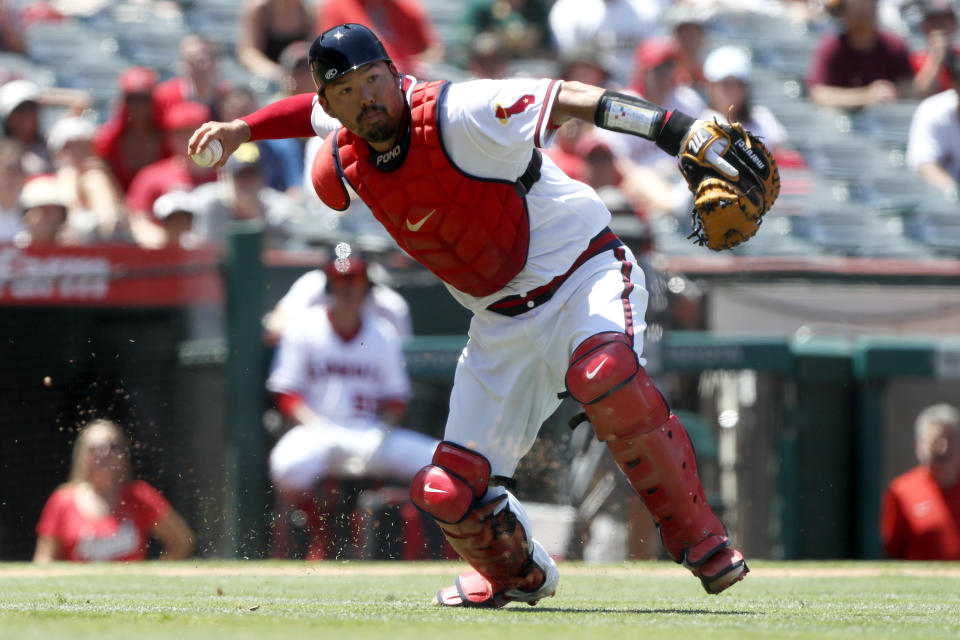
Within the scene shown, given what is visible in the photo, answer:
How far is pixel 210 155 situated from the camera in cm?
398

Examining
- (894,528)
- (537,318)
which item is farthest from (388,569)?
(894,528)

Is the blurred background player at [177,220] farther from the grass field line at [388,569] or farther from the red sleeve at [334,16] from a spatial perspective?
the red sleeve at [334,16]

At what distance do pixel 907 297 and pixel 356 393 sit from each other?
120 inches

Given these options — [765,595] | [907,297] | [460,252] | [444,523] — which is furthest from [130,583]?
[907,297]

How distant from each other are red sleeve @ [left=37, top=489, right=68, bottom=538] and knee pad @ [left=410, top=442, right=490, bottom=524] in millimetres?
2976

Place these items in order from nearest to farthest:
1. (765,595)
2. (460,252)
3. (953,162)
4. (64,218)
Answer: (460,252) < (765,595) < (64,218) < (953,162)

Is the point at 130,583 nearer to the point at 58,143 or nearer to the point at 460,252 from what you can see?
the point at 460,252

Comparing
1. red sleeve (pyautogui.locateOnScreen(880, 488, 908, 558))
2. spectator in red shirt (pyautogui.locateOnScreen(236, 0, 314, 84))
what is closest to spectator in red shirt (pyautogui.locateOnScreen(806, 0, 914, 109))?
spectator in red shirt (pyautogui.locateOnScreen(236, 0, 314, 84))

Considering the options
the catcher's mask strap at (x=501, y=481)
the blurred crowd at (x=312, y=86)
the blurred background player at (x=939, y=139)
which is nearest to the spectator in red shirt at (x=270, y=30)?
the blurred crowd at (x=312, y=86)

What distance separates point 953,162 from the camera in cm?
893

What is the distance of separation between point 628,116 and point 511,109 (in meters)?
0.32

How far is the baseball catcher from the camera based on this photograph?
3734 millimetres

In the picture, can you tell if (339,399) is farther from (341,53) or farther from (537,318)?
(341,53)

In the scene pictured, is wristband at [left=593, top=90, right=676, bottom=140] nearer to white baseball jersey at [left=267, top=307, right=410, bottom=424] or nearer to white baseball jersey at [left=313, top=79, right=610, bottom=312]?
white baseball jersey at [left=313, top=79, right=610, bottom=312]
